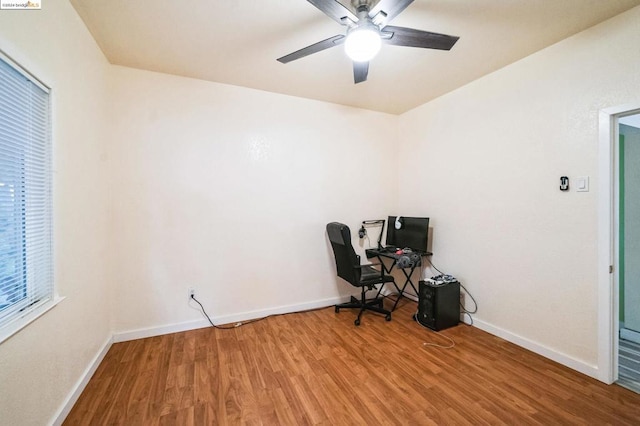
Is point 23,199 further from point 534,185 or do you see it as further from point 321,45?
point 534,185

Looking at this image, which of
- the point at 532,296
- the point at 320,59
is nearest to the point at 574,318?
the point at 532,296

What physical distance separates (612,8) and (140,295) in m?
4.49

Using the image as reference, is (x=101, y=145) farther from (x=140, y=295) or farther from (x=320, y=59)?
(x=320, y=59)

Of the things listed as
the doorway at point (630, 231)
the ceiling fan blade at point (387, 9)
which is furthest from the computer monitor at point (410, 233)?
the ceiling fan blade at point (387, 9)

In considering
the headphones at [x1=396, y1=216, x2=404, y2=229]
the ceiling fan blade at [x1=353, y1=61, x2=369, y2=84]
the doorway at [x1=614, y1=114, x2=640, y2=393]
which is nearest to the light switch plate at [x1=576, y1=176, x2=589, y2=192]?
the doorway at [x1=614, y1=114, x2=640, y2=393]

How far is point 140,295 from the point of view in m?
2.55

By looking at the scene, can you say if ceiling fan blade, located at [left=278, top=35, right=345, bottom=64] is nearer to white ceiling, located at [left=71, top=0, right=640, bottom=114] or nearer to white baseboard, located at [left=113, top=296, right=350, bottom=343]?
white ceiling, located at [left=71, top=0, right=640, bottom=114]

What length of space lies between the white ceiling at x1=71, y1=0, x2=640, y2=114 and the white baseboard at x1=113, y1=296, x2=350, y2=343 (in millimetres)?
2599

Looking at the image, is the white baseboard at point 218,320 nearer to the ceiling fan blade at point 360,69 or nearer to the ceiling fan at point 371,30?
the ceiling fan blade at point 360,69

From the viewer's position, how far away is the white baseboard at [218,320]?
2.51 m

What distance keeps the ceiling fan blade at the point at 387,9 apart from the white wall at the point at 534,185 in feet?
5.61

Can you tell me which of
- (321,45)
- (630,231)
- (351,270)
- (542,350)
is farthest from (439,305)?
(321,45)

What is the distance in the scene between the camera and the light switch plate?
79.0 inches

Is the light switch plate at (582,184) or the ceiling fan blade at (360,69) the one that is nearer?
the ceiling fan blade at (360,69)
